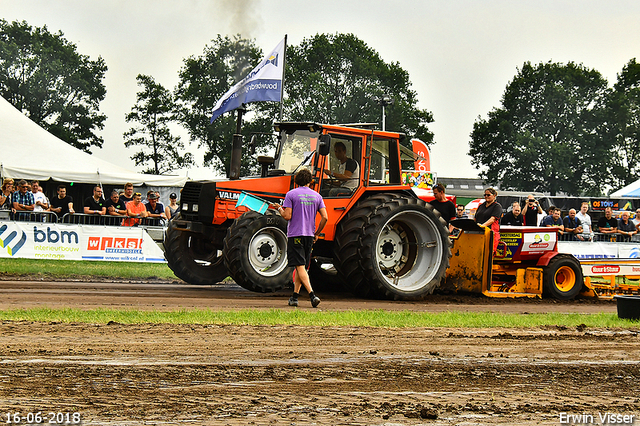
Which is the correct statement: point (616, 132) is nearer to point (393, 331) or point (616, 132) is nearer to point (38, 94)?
point (38, 94)

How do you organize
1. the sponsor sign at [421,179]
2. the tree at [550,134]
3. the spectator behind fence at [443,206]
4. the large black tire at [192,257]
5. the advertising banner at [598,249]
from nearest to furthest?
the large black tire at [192,257] → the spectator behind fence at [443,206] → the advertising banner at [598,249] → the sponsor sign at [421,179] → the tree at [550,134]

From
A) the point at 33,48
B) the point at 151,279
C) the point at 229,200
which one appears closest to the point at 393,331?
the point at 229,200

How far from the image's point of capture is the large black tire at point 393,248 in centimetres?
1138

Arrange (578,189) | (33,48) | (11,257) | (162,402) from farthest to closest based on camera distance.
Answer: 1. (578,189)
2. (33,48)
3. (11,257)
4. (162,402)

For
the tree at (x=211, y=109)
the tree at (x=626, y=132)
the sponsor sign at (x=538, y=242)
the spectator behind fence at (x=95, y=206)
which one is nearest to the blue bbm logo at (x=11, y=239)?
the spectator behind fence at (x=95, y=206)

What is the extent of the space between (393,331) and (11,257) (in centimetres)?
1160

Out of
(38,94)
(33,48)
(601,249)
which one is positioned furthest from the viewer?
(33,48)

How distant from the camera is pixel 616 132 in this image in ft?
228

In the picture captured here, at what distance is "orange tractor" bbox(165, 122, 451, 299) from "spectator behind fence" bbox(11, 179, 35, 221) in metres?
5.56

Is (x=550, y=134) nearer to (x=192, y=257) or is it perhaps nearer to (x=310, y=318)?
(x=192, y=257)

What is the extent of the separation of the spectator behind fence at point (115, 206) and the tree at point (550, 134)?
184 ft

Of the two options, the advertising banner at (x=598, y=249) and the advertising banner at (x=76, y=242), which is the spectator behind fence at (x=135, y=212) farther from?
the advertising banner at (x=598, y=249)

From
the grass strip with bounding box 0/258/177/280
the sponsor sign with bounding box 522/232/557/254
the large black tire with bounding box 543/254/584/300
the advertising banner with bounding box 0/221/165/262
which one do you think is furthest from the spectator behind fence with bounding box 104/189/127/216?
the large black tire with bounding box 543/254/584/300

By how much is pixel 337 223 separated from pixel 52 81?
5623 cm
